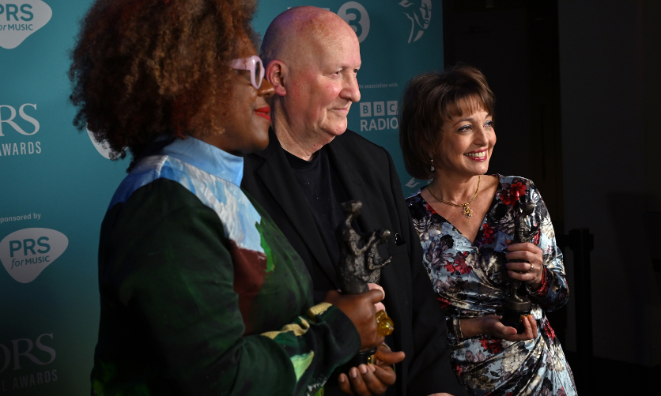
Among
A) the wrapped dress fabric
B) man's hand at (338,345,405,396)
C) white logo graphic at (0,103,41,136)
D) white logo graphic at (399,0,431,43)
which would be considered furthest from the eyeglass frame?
white logo graphic at (399,0,431,43)

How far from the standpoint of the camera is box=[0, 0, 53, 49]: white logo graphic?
242cm

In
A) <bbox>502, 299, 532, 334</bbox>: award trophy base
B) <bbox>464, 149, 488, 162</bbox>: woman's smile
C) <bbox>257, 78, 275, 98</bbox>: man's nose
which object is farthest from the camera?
<bbox>464, 149, 488, 162</bbox>: woman's smile

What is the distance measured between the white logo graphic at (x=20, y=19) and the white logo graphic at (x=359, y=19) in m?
1.73

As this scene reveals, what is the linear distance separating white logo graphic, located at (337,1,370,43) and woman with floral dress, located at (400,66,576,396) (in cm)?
137

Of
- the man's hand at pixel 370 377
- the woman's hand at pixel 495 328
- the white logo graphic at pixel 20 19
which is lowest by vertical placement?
the woman's hand at pixel 495 328

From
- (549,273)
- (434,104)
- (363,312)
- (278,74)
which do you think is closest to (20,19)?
(278,74)

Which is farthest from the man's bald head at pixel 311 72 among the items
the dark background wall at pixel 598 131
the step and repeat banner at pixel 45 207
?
the dark background wall at pixel 598 131

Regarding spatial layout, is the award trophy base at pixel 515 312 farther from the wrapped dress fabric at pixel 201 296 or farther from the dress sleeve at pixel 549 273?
the wrapped dress fabric at pixel 201 296

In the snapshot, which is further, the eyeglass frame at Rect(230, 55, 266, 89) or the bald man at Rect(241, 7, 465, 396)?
the bald man at Rect(241, 7, 465, 396)

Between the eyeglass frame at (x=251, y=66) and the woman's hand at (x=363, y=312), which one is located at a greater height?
the eyeglass frame at (x=251, y=66)

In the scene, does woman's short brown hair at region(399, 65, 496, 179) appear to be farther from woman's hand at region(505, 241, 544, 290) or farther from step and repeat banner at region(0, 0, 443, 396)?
step and repeat banner at region(0, 0, 443, 396)

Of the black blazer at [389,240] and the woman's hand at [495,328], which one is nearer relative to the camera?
the black blazer at [389,240]

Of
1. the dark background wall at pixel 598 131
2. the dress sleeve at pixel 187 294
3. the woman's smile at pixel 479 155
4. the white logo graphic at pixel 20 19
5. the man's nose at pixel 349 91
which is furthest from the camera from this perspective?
the dark background wall at pixel 598 131

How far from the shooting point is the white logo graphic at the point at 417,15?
3879 millimetres
